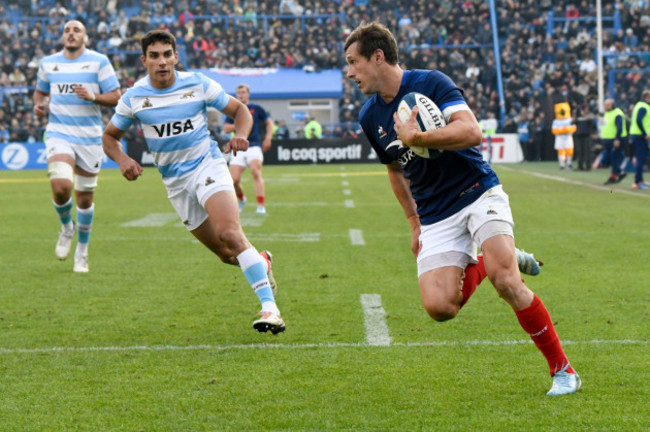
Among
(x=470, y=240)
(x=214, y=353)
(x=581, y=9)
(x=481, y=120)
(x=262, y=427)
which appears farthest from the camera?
(x=581, y=9)

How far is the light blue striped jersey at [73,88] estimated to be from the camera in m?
9.75

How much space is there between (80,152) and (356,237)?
14.3 ft

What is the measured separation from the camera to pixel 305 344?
20.0 ft

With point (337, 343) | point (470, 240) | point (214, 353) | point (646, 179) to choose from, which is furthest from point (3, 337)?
point (646, 179)

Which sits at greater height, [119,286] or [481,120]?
[119,286]

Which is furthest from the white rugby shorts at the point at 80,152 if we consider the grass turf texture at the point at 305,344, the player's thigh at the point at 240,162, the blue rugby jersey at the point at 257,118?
the blue rugby jersey at the point at 257,118

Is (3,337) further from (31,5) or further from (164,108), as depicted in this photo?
(31,5)

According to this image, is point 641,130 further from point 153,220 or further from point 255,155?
point 153,220

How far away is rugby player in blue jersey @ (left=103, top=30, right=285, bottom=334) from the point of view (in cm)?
676

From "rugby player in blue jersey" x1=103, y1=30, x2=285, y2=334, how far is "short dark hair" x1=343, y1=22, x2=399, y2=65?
1.72 m

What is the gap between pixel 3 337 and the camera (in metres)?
6.47

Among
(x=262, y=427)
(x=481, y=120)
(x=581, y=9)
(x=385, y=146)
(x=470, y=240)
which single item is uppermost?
(x=385, y=146)

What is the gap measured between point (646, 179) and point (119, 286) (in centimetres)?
1954

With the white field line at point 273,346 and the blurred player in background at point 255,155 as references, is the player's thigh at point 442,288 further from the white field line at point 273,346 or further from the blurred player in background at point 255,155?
the blurred player in background at point 255,155
